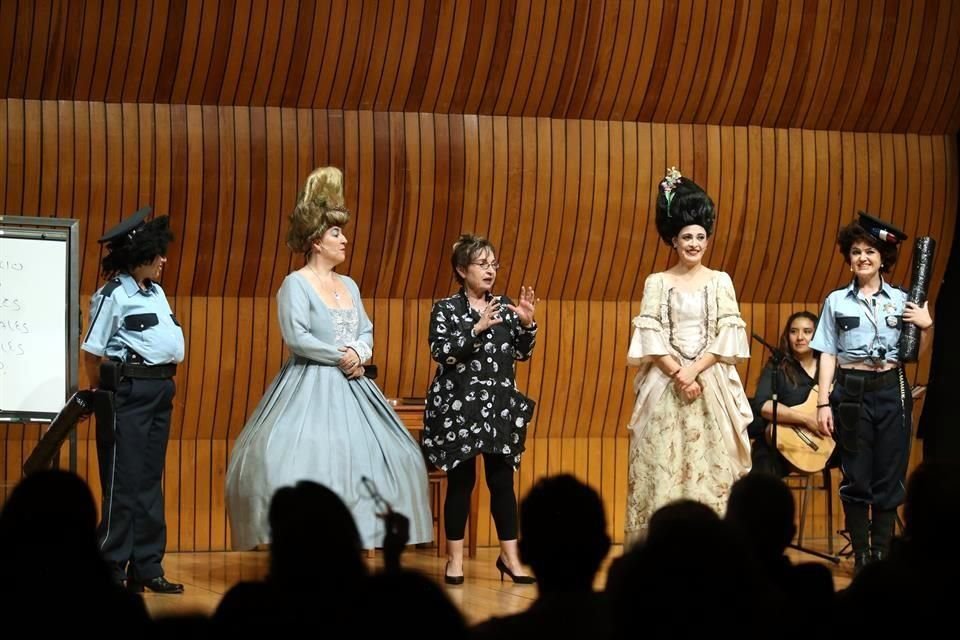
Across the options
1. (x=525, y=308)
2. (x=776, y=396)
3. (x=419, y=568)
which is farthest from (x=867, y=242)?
(x=419, y=568)

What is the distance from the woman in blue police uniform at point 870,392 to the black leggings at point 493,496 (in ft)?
4.95

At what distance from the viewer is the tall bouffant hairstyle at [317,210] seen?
6.32m

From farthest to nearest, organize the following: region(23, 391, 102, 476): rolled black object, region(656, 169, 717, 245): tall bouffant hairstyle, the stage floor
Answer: region(656, 169, 717, 245): tall bouffant hairstyle, region(23, 391, 102, 476): rolled black object, the stage floor

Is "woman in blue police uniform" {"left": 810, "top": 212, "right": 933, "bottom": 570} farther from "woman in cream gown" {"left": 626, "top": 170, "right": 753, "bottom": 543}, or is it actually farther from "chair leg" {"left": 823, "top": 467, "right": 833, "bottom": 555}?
"chair leg" {"left": 823, "top": 467, "right": 833, "bottom": 555}

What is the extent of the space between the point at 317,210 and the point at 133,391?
3.83 feet

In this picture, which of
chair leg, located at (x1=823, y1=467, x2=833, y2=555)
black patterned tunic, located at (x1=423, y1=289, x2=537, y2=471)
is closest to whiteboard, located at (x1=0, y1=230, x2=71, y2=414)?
black patterned tunic, located at (x1=423, y1=289, x2=537, y2=471)

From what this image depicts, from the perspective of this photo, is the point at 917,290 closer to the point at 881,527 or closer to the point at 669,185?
the point at 881,527

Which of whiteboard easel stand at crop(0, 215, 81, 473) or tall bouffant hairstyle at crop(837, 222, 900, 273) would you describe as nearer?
whiteboard easel stand at crop(0, 215, 81, 473)

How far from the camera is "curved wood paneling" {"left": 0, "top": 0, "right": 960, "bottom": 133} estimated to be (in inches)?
280

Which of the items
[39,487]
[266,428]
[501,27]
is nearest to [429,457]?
[266,428]

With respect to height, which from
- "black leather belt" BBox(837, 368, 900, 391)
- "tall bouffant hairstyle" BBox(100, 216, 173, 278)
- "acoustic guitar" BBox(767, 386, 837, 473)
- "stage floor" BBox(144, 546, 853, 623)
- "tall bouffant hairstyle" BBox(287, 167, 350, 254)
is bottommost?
"stage floor" BBox(144, 546, 853, 623)

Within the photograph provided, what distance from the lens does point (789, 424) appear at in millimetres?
7590

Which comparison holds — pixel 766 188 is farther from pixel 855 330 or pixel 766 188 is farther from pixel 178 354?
pixel 178 354

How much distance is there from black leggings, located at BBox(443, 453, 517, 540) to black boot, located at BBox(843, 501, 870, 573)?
1.57m
